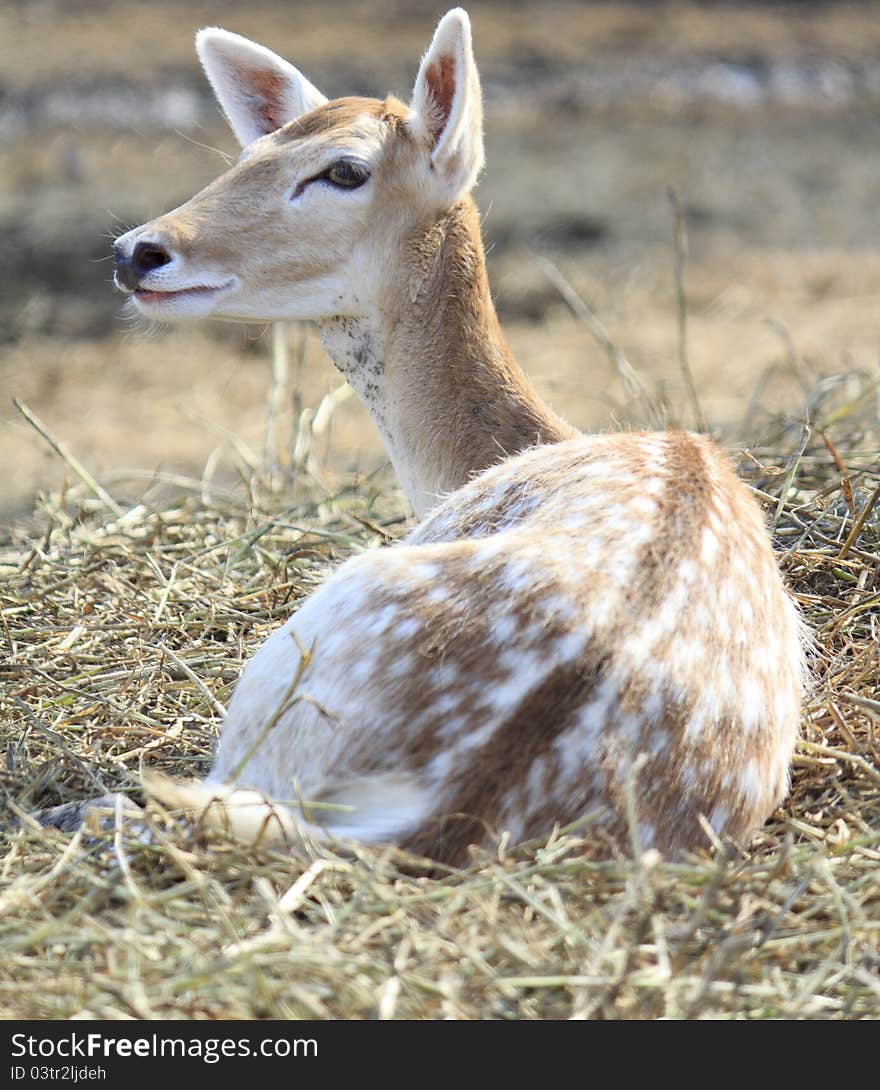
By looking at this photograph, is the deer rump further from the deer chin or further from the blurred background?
the blurred background

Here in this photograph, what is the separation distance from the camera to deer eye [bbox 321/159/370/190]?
421 centimetres

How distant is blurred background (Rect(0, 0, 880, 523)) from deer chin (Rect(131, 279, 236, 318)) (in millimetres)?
1694

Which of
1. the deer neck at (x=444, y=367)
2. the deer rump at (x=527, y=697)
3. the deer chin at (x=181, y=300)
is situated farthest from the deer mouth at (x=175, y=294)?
the deer rump at (x=527, y=697)

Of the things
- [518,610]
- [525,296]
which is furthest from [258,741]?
[525,296]

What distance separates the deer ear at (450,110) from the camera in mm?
4164

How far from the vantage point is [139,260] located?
4.07 meters

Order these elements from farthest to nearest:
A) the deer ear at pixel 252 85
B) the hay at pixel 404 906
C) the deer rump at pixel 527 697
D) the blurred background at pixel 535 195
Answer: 1. the blurred background at pixel 535 195
2. the deer ear at pixel 252 85
3. the deer rump at pixel 527 697
4. the hay at pixel 404 906

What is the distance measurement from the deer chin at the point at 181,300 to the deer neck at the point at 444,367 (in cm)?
38

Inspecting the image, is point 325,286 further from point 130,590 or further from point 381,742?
point 381,742

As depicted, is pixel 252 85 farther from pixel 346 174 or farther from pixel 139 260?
pixel 139 260

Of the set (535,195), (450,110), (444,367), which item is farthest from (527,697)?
(535,195)

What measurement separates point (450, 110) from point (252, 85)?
80 centimetres

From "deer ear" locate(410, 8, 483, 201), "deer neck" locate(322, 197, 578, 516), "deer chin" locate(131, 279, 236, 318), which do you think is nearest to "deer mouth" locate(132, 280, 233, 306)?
"deer chin" locate(131, 279, 236, 318)

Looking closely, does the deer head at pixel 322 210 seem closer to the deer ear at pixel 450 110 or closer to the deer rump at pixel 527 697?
the deer ear at pixel 450 110
